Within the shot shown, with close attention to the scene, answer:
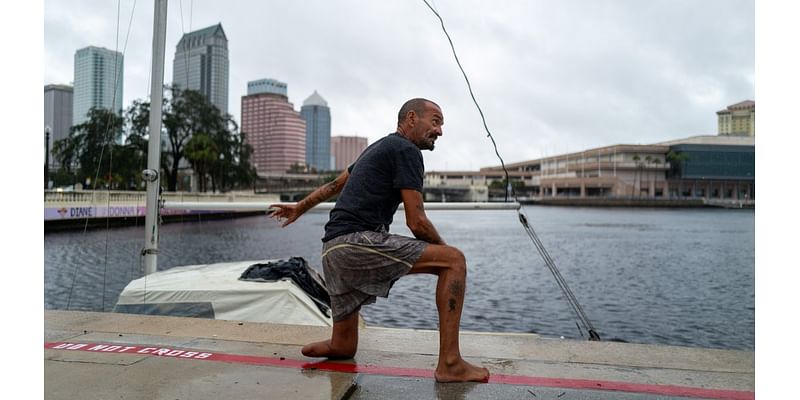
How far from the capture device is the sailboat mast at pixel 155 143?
6504 millimetres

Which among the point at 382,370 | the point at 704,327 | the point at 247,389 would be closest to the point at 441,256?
the point at 382,370

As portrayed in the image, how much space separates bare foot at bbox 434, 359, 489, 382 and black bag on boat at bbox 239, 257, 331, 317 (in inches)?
142

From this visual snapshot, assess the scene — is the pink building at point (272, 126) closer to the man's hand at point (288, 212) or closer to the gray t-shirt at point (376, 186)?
the man's hand at point (288, 212)

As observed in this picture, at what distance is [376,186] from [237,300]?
11.7 feet

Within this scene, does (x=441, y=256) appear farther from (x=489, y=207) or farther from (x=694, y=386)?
(x=489, y=207)

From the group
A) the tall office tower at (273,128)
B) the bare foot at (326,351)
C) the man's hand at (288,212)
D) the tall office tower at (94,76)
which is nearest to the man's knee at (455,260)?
the bare foot at (326,351)

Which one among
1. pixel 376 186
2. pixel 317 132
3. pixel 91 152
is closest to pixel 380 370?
pixel 376 186

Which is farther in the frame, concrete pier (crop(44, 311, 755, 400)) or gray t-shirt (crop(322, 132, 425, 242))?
gray t-shirt (crop(322, 132, 425, 242))

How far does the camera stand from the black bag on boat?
22.4 ft

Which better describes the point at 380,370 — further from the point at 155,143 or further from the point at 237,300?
the point at 155,143

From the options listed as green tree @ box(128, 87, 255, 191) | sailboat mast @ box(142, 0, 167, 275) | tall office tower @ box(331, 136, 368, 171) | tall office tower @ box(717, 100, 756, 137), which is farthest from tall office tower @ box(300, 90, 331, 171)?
sailboat mast @ box(142, 0, 167, 275)

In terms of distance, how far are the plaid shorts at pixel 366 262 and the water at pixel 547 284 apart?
708cm

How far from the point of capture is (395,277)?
337cm

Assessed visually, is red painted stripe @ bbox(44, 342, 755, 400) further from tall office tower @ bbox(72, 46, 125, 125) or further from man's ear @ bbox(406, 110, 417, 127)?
tall office tower @ bbox(72, 46, 125, 125)
